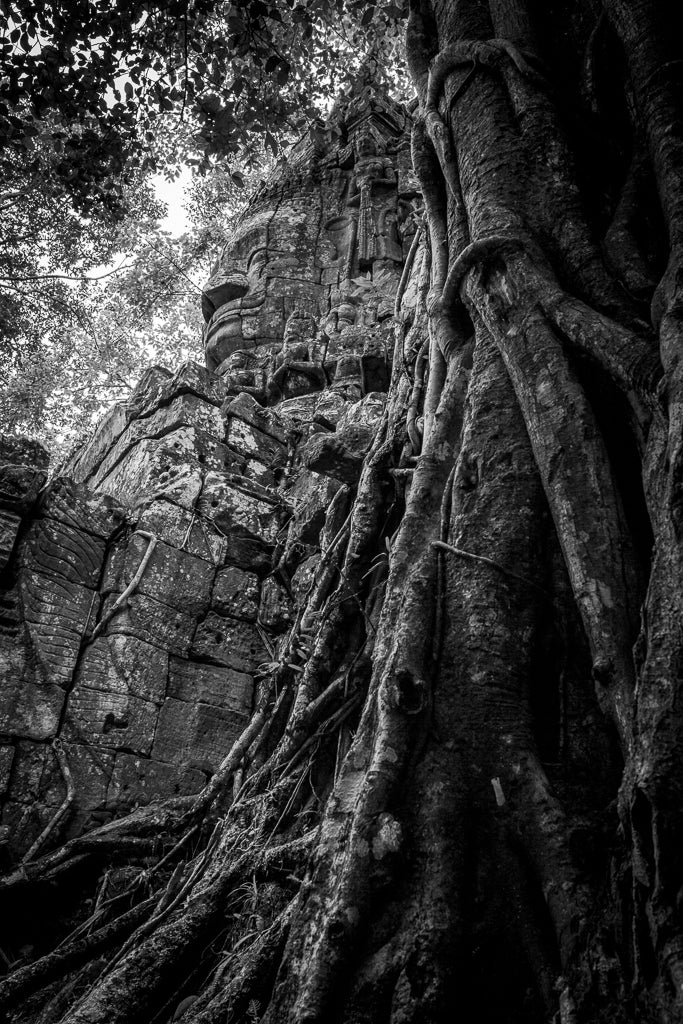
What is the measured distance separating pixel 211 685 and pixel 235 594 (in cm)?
75

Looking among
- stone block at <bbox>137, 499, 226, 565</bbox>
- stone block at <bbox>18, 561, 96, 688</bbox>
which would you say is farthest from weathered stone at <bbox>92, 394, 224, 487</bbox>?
stone block at <bbox>18, 561, 96, 688</bbox>

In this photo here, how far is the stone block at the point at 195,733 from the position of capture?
478cm

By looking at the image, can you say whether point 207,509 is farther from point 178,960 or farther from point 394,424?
point 178,960

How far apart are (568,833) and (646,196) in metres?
2.90

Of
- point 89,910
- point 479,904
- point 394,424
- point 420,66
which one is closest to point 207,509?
point 394,424

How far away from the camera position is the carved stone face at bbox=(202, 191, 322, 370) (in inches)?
415

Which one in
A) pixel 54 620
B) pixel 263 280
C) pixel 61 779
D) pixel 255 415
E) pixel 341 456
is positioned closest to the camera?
pixel 61 779

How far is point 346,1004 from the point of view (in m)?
1.88

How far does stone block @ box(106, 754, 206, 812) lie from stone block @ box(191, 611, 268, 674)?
826 millimetres

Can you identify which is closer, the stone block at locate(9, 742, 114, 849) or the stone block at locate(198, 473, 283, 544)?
the stone block at locate(9, 742, 114, 849)

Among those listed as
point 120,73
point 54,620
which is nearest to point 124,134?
point 120,73

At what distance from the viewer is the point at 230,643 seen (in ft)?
17.7

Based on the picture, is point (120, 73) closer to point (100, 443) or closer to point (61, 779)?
point (100, 443)

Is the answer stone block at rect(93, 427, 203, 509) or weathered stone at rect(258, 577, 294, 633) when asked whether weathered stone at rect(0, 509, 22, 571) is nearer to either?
stone block at rect(93, 427, 203, 509)
